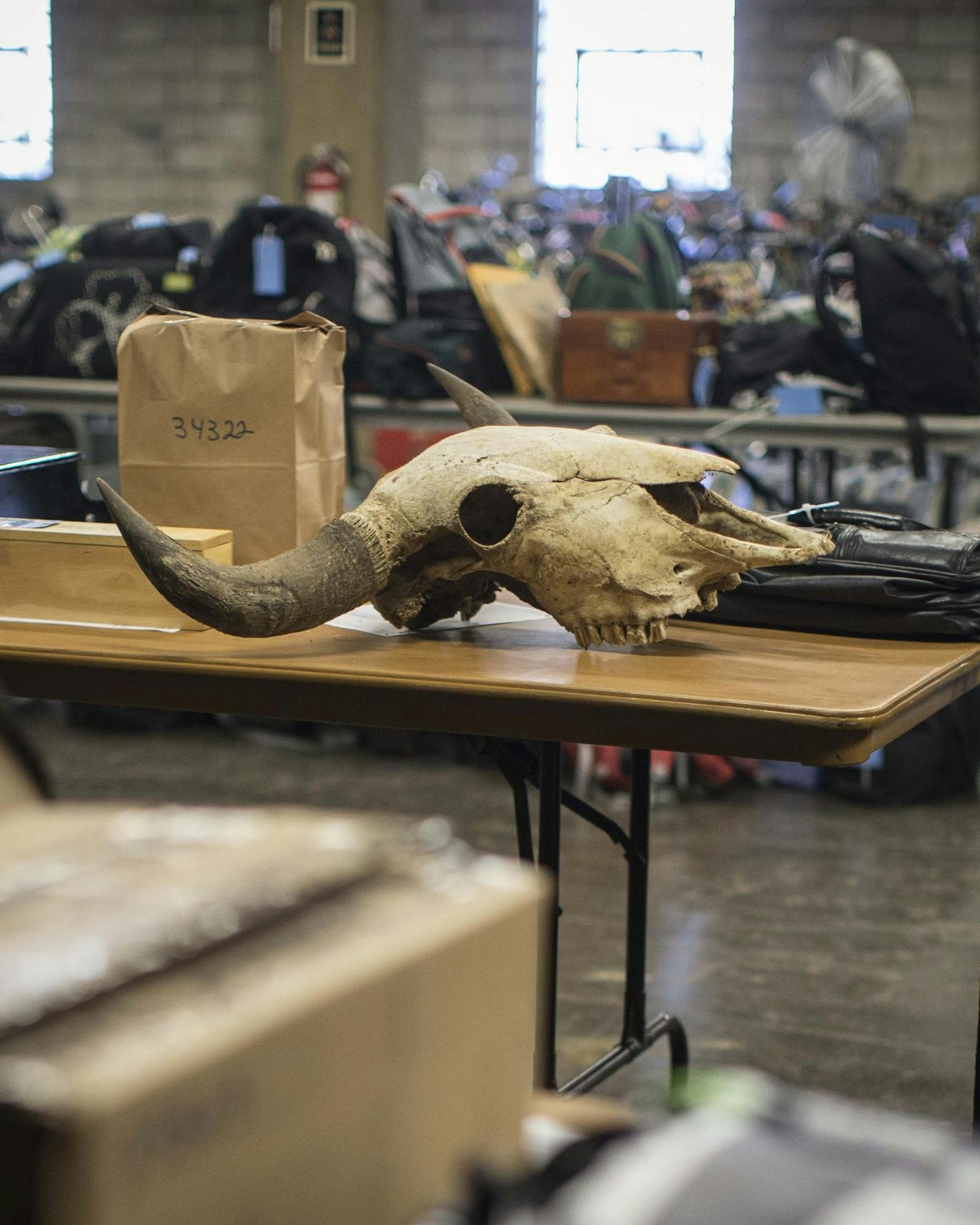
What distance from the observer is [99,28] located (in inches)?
549

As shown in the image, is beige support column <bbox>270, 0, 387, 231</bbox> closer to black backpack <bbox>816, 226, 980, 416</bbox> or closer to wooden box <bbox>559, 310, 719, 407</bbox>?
wooden box <bbox>559, 310, 719, 407</bbox>

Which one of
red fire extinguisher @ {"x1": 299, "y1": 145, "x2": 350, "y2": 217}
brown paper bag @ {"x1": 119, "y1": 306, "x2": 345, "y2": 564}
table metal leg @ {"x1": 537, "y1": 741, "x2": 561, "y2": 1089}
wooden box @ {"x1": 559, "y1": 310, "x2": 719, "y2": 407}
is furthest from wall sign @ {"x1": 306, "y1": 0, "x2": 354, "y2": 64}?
table metal leg @ {"x1": 537, "y1": 741, "x2": 561, "y2": 1089}

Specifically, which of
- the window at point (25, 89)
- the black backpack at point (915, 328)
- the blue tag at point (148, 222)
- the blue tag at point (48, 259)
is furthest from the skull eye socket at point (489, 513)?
the window at point (25, 89)

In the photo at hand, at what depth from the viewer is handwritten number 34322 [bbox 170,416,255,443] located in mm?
2191

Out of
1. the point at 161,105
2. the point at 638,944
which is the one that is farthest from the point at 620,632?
the point at 161,105

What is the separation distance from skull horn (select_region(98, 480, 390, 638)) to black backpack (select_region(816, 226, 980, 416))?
305 centimetres

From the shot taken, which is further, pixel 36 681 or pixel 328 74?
pixel 328 74

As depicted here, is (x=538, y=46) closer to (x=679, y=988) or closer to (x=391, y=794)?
(x=391, y=794)

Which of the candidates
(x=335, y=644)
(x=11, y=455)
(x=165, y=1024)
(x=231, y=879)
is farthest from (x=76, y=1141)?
(x=11, y=455)

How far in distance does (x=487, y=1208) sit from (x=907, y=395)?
4.26m

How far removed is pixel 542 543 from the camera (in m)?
1.81

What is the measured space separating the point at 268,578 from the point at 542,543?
0.33 meters

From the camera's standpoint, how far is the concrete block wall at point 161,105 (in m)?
13.7

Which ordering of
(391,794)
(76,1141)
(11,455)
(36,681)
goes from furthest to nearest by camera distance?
(391,794), (11,455), (36,681), (76,1141)
